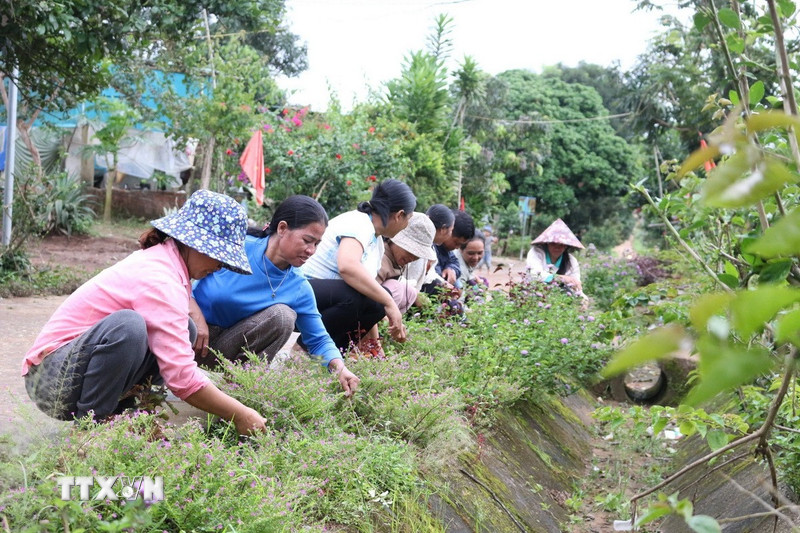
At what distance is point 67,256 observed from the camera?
14742 mm

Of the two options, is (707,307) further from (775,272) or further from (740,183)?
(775,272)

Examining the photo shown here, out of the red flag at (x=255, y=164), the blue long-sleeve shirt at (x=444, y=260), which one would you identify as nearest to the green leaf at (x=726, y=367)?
the blue long-sleeve shirt at (x=444, y=260)

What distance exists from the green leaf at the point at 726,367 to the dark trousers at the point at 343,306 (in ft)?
14.0

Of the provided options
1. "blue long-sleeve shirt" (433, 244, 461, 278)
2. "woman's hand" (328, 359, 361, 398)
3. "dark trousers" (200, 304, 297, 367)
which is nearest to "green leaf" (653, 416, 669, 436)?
"woman's hand" (328, 359, 361, 398)

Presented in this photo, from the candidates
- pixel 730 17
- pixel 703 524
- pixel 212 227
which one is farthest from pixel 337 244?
pixel 703 524

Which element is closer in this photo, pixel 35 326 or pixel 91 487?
pixel 91 487

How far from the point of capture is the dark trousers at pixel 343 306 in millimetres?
4945

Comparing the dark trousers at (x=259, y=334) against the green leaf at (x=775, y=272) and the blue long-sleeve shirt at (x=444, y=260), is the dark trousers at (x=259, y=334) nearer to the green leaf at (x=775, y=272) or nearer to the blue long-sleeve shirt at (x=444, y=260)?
the green leaf at (x=775, y=272)

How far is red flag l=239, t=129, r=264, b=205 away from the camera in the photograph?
13.9 m

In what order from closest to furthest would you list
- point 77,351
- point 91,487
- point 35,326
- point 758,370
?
point 758,370, point 91,487, point 77,351, point 35,326

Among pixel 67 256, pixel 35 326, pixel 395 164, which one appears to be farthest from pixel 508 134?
pixel 35 326

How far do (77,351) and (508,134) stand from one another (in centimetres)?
2628

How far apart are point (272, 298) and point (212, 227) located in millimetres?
880

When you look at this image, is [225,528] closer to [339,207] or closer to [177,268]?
[177,268]
